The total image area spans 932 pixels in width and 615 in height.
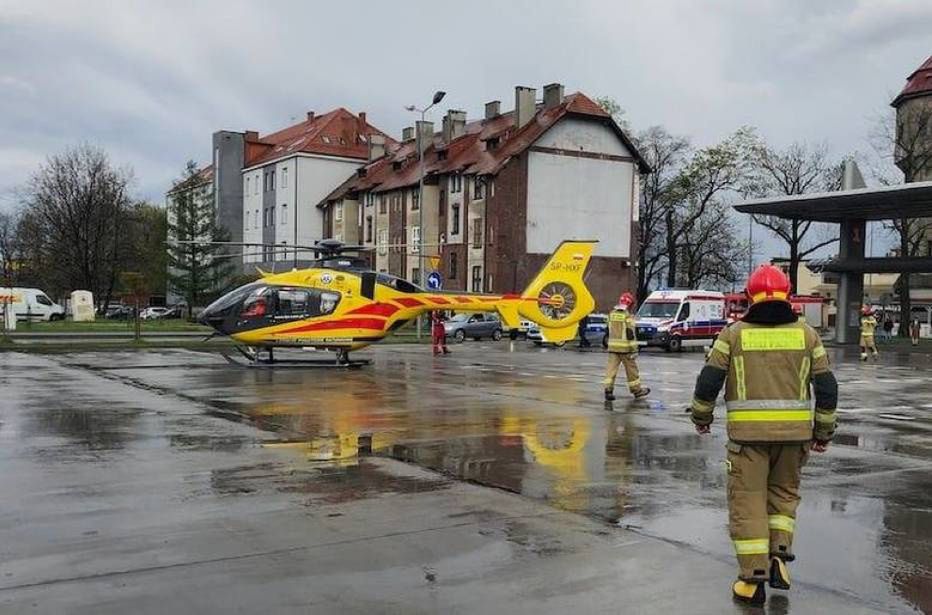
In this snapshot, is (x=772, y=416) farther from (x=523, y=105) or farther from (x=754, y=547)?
(x=523, y=105)

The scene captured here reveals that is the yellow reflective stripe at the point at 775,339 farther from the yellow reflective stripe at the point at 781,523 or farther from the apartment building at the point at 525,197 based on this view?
the apartment building at the point at 525,197

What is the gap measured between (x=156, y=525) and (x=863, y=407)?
13.2 metres

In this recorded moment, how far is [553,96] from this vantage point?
5991 centimetres

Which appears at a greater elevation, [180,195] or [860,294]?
[180,195]

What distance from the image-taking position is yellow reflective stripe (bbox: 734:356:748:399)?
539 centimetres

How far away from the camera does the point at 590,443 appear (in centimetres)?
1110

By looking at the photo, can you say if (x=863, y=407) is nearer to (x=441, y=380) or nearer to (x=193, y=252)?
(x=441, y=380)

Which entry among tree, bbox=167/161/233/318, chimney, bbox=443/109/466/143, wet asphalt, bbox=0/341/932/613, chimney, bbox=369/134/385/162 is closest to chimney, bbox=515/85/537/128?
chimney, bbox=443/109/466/143

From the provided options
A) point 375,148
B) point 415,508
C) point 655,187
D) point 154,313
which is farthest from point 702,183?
point 415,508

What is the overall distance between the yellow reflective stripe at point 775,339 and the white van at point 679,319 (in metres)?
32.8

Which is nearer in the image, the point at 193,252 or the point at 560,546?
the point at 560,546

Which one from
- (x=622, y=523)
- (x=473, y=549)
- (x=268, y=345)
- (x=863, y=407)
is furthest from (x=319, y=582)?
(x=268, y=345)

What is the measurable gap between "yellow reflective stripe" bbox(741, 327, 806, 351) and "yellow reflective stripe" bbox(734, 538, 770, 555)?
1.13 meters

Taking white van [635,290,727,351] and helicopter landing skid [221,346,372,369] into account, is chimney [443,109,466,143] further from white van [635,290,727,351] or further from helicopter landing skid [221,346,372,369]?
helicopter landing skid [221,346,372,369]
